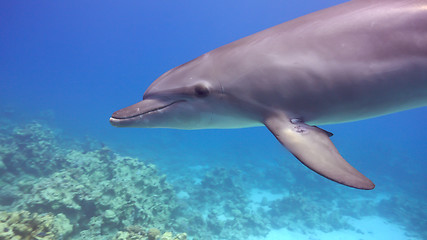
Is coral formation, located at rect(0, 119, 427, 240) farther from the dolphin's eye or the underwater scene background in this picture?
the dolphin's eye

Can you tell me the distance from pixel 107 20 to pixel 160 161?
107m

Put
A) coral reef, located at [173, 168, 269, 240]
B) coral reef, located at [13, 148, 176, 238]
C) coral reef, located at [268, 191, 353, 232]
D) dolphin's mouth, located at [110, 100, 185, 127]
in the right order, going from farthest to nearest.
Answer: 1. coral reef, located at [268, 191, 353, 232]
2. coral reef, located at [173, 168, 269, 240]
3. coral reef, located at [13, 148, 176, 238]
4. dolphin's mouth, located at [110, 100, 185, 127]

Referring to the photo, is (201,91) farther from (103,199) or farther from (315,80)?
(103,199)

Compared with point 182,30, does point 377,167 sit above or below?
below

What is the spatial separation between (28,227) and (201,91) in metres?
4.67

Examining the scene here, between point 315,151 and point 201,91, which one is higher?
point 201,91

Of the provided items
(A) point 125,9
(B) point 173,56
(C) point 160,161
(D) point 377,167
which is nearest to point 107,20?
(A) point 125,9

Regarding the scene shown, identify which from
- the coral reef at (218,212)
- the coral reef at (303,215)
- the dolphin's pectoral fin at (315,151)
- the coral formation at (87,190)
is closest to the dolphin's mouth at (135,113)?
the dolphin's pectoral fin at (315,151)

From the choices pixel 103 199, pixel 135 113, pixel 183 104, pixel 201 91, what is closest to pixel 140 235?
pixel 103 199

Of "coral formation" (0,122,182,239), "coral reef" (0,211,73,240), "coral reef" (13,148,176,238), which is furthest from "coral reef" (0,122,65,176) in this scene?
"coral reef" (0,211,73,240)

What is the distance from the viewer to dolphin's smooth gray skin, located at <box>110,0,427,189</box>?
1592mm

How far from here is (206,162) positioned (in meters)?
21.6

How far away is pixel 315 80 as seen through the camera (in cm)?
170

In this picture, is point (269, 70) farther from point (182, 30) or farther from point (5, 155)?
point (182, 30)
